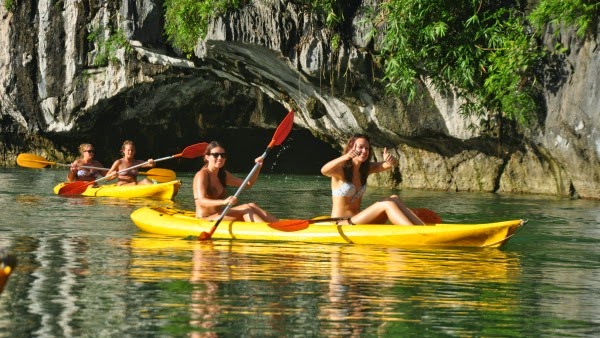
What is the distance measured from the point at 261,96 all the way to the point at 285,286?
57.4 feet

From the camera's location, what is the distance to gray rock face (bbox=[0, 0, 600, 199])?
54.2 feet

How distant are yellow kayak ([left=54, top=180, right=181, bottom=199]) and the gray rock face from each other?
271 cm

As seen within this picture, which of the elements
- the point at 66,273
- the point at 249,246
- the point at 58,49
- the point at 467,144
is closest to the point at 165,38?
the point at 58,49

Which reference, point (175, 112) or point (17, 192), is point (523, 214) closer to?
point (17, 192)

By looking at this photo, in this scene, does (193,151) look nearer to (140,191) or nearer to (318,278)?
(140,191)

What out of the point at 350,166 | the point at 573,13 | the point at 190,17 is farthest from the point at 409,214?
the point at 190,17

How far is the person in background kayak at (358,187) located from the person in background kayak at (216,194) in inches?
29.7

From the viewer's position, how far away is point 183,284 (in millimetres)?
6844

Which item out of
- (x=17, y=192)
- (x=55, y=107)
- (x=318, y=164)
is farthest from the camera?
(x=318, y=164)

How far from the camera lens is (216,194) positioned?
10781 mm

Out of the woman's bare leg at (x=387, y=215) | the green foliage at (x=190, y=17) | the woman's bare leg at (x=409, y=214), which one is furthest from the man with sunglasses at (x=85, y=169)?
the woman's bare leg at (x=409, y=214)

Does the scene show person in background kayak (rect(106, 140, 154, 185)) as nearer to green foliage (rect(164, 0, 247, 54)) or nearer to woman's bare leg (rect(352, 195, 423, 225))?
green foliage (rect(164, 0, 247, 54))

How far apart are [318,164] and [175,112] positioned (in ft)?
15.2

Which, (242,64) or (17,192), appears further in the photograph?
(242,64)
